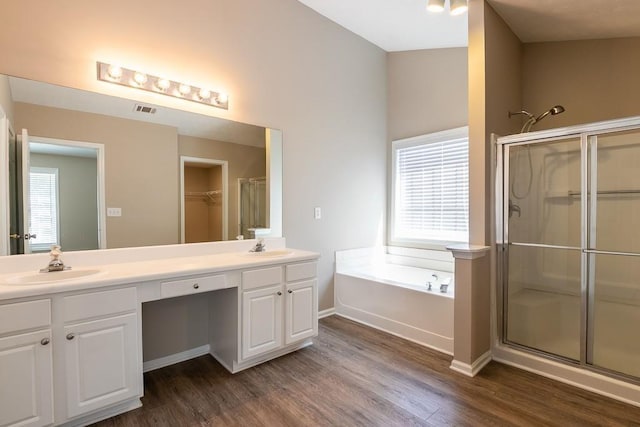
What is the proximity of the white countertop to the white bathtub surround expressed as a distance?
1.16 m

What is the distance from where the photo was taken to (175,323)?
2479 millimetres

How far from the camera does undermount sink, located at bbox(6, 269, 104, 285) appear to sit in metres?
1.65

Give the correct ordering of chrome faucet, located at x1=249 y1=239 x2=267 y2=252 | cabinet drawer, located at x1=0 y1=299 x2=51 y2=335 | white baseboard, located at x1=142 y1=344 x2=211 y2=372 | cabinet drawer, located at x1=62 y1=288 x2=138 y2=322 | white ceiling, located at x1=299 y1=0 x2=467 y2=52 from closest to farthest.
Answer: cabinet drawer, located at x1=0 y1=299 x2=51 y2=335 < cabinet drawer, located at x1=62 y1=288 x2=138 y2=322 < white baseboard, located at x1=142 y1=344 x2=211 y2=372 < chrome faucet, located at x1=249 y1=239 x2=267 y2=252 < white ceiling, located at x1=299 y1=0 x2=467 y2=52

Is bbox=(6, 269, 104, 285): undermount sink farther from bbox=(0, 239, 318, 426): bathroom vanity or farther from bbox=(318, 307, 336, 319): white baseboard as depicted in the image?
bbox=(318, 307, 336, 319): white baseboard

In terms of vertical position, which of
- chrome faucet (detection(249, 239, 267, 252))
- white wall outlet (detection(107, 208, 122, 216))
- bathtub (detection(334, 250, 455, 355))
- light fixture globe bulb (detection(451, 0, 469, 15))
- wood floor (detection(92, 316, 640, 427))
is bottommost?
wood floor (detection(92, 316, 640, 427))

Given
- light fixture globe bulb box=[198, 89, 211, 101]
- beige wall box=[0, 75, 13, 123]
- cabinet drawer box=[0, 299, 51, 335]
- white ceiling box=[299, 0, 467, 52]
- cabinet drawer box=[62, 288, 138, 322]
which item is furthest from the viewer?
white ceiling box=[299, 0, 467, 52]

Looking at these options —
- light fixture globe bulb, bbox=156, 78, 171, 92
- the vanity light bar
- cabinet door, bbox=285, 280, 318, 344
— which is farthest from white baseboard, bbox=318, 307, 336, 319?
light fixture globe bulb, bbox=156, 78, 171, 92

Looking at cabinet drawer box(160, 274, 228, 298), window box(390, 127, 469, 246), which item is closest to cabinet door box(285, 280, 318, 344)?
cabinet drawer box(160, 274, 228, 298)

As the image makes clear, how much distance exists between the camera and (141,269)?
1978mm

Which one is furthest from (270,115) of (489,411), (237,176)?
(489,411)

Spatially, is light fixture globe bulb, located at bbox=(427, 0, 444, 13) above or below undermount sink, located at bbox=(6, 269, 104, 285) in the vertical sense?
above

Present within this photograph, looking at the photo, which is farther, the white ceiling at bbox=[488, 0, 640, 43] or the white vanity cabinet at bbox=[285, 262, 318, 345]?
the white vanity cabinet at bbox=[285, 262, 318, 345]

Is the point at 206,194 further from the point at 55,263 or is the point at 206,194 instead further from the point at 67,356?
the point at 67,356

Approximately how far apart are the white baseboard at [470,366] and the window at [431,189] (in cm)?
145
